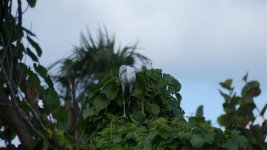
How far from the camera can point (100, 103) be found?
4996 mm

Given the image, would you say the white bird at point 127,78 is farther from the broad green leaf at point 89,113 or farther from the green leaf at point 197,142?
the green leaf at point 197,142

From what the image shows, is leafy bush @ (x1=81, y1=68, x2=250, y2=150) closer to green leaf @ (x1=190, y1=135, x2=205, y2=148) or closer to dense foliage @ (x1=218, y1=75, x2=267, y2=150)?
green leaf @ (x1=190, y1=135, x2=205, y2=148)

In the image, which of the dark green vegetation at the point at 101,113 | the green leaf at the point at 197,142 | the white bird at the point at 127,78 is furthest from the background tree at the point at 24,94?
the white bird at the point at 127,78

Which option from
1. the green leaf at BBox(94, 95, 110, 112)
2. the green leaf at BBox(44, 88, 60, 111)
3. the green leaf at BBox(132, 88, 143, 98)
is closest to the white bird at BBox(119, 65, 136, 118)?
the green leaf at BBox(132, 88, 143, 98)

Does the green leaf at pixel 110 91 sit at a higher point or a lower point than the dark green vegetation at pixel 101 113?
higher

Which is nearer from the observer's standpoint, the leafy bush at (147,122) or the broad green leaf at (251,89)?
the broad green leaf at (251,89)

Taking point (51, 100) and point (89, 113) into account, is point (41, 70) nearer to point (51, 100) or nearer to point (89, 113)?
point (51, 100)

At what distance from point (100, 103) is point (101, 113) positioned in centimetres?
9

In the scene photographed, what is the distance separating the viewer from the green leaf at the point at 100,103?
496cm

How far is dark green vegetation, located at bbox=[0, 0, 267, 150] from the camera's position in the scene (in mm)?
1575

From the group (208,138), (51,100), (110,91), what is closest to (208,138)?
(208,138)

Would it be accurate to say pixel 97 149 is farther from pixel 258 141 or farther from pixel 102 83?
pixel 258 141

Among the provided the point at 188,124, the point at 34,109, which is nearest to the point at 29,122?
the point at 34,109

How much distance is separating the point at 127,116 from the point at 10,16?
290 centimetres
